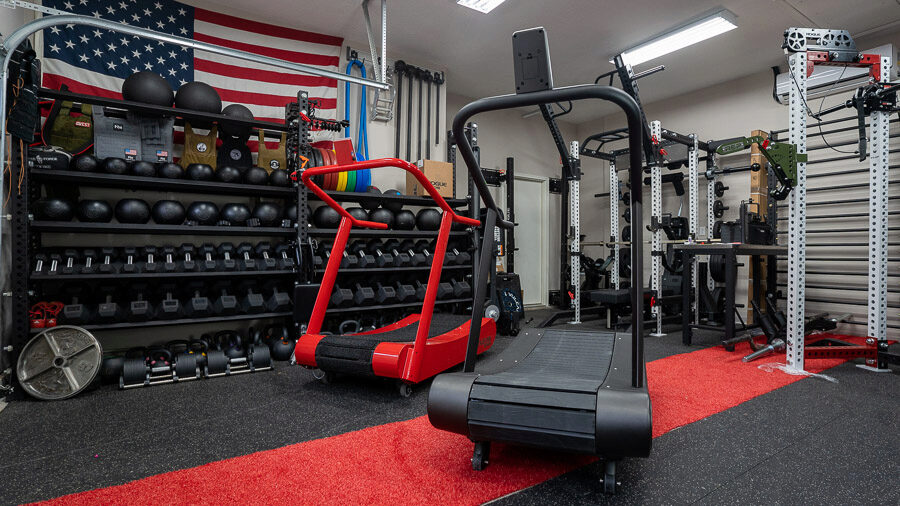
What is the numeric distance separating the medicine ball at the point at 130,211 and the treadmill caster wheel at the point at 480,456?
318 centimetres

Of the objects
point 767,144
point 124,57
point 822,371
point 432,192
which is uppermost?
point 124,57

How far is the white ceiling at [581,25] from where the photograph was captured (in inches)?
172

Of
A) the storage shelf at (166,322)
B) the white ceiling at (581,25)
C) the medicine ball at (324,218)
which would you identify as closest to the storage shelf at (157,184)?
the medicine ball at (324,218)

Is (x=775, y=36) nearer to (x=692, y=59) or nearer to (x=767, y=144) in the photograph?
(x=692, y=59)

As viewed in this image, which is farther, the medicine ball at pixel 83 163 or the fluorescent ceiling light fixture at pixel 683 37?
the fluorescent ceiling light fixture at pixel 683 37

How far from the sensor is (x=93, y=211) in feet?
10.5

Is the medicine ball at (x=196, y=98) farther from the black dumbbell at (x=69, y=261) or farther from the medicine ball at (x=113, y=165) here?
the black dumbbell at (x=69, y=261)

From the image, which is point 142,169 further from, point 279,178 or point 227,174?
point 279,178

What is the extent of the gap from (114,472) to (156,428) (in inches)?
19.5

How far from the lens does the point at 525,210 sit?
7512 mm

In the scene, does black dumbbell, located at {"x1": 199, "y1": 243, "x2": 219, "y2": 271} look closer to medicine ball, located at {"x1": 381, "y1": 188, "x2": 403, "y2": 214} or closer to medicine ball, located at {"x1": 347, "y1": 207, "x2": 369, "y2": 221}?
medicine ball, located at {"x1": 347, "y1": 207, "x2": 369, "y2": 221}

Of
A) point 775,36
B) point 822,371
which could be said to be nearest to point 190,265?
point 822,371

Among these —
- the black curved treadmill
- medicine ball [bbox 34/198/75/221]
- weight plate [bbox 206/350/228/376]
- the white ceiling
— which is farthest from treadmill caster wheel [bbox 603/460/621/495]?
the white ceiling

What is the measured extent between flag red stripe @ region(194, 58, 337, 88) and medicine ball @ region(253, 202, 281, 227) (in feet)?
5.08
